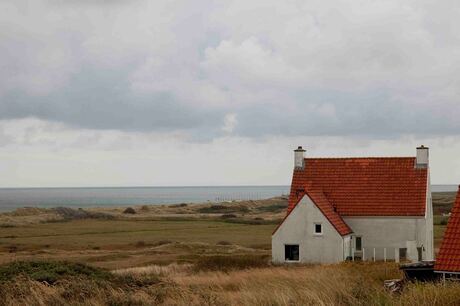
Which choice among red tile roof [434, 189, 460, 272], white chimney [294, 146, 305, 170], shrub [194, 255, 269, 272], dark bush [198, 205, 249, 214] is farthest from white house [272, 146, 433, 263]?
dark bush [198, 205, 249, 214]

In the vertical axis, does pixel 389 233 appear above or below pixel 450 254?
→ below

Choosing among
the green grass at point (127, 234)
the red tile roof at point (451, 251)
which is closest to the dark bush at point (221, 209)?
the green grass at point (127, 234)

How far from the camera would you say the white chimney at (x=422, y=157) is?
150 ft

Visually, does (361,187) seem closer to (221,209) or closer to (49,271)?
(49,271)

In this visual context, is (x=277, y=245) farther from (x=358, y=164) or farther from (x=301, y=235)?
(x=358, y=164)

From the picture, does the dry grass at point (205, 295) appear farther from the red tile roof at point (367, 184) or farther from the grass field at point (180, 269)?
the red tile roof at point (367, 184)

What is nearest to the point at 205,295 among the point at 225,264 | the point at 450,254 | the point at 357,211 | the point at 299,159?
the point at 450,254

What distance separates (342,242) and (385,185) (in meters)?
5.77

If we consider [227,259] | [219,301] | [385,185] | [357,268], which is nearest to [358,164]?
[385,185]

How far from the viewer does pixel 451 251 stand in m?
22.8

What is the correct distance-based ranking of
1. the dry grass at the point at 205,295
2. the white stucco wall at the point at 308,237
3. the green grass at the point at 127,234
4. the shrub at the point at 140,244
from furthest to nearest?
the green grass at the point at 127,234 → the shrub at the point at 140,244 → the white stucco wall at the point at 308,237 → the dry grass at the point at 205,295

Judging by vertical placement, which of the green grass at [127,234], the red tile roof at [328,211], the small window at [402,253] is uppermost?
the red tile roof at [328,211]

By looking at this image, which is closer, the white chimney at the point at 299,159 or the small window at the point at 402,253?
the small window at the point at 402,253

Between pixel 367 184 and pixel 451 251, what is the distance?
76.9 ft
